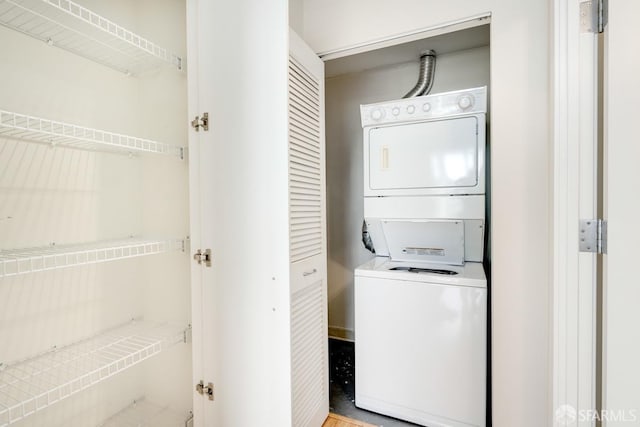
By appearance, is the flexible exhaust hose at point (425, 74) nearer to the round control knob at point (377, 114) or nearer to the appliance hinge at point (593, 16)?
the round control knob at point (377, 114)

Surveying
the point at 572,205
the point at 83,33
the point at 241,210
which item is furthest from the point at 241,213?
the point at 572,205

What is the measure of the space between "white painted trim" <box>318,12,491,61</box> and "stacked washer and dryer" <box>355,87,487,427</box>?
352 mm

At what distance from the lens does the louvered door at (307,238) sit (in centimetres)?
140

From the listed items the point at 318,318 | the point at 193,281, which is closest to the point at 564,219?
the point at 318,318

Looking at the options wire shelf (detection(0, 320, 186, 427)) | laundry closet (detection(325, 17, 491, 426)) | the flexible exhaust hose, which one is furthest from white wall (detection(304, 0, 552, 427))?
wire shelf (detection(0, 320, 186, 427))

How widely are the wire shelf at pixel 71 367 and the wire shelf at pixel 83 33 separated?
121 cm

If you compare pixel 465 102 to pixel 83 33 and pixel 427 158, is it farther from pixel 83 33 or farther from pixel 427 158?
pixel 83 33

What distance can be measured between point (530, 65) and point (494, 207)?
638 mm

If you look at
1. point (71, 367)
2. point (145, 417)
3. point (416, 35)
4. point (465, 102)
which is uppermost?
point (416, 35)

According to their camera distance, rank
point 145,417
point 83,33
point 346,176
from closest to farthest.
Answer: point 83,33 < point 145,417 < point 346,176

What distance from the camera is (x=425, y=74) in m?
2.36

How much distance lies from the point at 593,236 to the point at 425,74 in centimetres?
177

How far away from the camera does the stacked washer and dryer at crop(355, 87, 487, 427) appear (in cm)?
159

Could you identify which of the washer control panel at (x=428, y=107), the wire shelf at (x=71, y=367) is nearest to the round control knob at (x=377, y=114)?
the washer control panel at (x=428, y=107)
